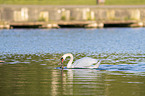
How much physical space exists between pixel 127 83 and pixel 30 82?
17.0 ft

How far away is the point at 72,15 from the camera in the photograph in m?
111

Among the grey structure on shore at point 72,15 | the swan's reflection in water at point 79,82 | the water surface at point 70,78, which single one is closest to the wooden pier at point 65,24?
the grey structure on shore at point 72,15

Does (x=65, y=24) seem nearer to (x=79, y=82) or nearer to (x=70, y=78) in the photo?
(x=70, y=78)

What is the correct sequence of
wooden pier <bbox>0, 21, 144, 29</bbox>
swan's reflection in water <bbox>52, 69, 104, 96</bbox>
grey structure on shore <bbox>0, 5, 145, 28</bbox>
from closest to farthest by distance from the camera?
swan's reflection in water <bbox>52, 69, 104, 96</bbox> → wooden pier <bbox>0, 21, 144, 29</bbox> → grey structure on shore <bbox>0, 5, 145, 28</bbox>

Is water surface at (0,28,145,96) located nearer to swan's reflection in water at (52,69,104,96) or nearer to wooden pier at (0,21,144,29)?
swan's reflection in water at (52,69,104,96)

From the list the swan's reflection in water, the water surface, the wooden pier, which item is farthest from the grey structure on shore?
the swan's reflection in water

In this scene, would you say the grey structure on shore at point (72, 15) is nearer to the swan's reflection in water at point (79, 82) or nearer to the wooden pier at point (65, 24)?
the wooden pier at point (65, 24)

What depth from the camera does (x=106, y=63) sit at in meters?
32.2

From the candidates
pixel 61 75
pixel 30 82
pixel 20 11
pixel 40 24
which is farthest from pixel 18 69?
pixel 20 11

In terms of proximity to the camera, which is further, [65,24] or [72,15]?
[72,15]

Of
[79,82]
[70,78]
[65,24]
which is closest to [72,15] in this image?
[65,24]

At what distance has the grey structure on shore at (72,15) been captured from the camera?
9981 centimetres

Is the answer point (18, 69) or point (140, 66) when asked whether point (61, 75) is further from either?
point (140, 66)

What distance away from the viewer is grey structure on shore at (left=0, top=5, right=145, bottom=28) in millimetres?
99812
